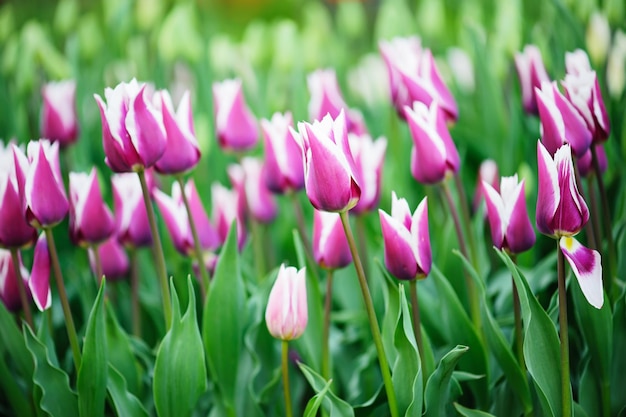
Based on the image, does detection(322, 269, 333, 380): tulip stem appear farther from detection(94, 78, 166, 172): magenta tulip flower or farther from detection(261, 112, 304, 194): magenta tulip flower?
detection(94, 78, 166, 172): magenta tulip flower

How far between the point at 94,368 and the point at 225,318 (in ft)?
0.70

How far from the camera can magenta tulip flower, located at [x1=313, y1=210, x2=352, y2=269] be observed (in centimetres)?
105

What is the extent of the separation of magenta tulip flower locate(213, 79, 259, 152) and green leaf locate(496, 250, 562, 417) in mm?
684

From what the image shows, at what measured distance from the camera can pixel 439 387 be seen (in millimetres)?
958

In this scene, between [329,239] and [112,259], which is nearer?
[329,239]

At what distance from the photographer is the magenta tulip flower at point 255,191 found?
1418 mm

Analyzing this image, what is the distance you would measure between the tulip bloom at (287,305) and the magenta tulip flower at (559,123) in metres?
0.39

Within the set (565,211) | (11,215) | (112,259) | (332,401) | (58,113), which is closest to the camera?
(565,211)

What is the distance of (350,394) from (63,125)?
0.88m

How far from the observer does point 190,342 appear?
3.30 ft

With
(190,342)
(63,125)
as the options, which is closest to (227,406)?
(190,342)

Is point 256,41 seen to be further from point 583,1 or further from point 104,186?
point 583,1

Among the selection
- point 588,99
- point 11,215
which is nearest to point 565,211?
point 588,99

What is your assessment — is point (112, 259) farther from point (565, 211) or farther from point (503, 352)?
point (565, 211)
